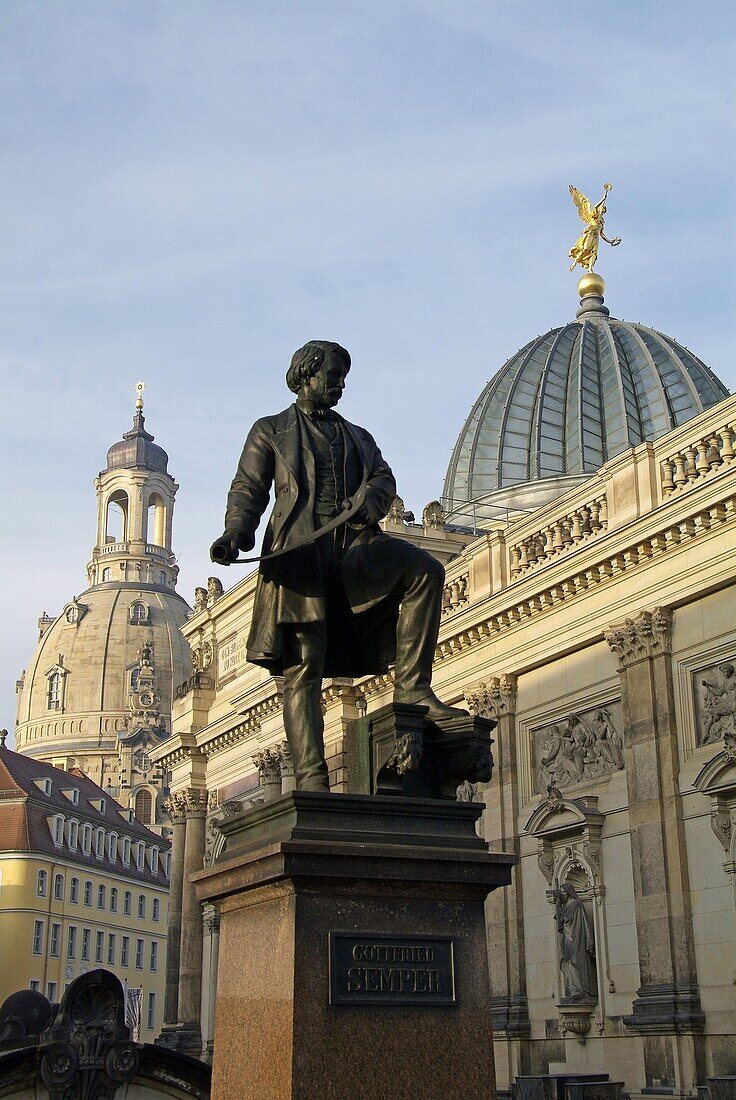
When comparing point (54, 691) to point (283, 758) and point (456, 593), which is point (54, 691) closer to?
point (283, 758)

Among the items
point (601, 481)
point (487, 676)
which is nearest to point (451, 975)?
point (601, 481)

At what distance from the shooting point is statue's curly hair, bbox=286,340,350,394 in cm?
899

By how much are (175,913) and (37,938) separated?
2927 centimetres

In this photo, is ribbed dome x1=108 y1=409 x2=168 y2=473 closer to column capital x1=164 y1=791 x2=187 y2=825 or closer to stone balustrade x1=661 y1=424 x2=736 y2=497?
column capital x1=164 y1=791 x2=187 y2=825

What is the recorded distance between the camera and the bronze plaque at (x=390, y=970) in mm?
7156

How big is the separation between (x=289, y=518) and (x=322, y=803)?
1914 mm

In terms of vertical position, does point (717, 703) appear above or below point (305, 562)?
above

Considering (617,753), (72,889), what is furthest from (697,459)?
(72,889)

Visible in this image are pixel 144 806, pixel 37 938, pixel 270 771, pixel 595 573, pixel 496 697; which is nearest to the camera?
pixel 595 573

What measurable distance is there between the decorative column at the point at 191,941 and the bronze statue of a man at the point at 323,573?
116ft

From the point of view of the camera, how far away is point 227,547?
27.2ft

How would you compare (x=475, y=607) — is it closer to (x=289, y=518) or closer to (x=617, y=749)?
(x=617, y=749)

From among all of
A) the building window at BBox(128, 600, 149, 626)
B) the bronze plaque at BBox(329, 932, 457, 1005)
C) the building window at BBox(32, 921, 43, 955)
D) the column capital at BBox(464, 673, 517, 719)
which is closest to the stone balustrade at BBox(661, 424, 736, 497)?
the column capital at BBox(464, 673, 517, 719)

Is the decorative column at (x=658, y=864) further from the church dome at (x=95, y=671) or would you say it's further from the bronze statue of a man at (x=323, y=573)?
the church dome at (x=95, y=671)
